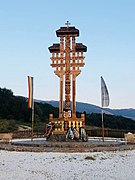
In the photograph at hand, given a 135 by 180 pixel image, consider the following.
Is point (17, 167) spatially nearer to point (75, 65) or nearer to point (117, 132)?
point (75, 65)

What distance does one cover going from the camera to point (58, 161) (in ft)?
30.1

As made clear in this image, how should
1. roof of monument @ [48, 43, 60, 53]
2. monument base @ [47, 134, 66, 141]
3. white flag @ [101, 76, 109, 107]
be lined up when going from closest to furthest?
1. monument base @ [47, 134, 66, 141]
2. white flag @ [101, 76, 109, 107]
3. roof of monument @ [48, 43, 60, 53]

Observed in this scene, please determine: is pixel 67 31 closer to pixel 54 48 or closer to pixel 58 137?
pixel 54 48

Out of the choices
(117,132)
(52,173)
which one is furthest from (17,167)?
(117,132)

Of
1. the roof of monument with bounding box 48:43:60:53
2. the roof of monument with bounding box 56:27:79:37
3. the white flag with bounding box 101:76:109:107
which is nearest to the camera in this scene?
the white flag with bounding box 101:76:109:107

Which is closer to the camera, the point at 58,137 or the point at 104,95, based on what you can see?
the point at 58,137

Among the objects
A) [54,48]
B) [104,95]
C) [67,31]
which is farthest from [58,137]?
[67,31]

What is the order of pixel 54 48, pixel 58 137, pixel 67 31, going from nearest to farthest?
pixel 58 137 → pixel 67 31 → pixel 54 48

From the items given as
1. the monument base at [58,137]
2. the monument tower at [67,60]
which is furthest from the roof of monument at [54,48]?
the monument base at [58,137]

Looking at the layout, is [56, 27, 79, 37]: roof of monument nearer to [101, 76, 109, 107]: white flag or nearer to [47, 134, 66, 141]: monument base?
[101, 76, 109, 107]: white flag

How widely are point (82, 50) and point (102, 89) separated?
3292 millimetres

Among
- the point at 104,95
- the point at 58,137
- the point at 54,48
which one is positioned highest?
the point at 54,48

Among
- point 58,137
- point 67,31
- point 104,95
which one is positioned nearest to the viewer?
point 58,137

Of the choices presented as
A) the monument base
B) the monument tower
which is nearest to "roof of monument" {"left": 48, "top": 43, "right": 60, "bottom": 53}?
the monument tower
